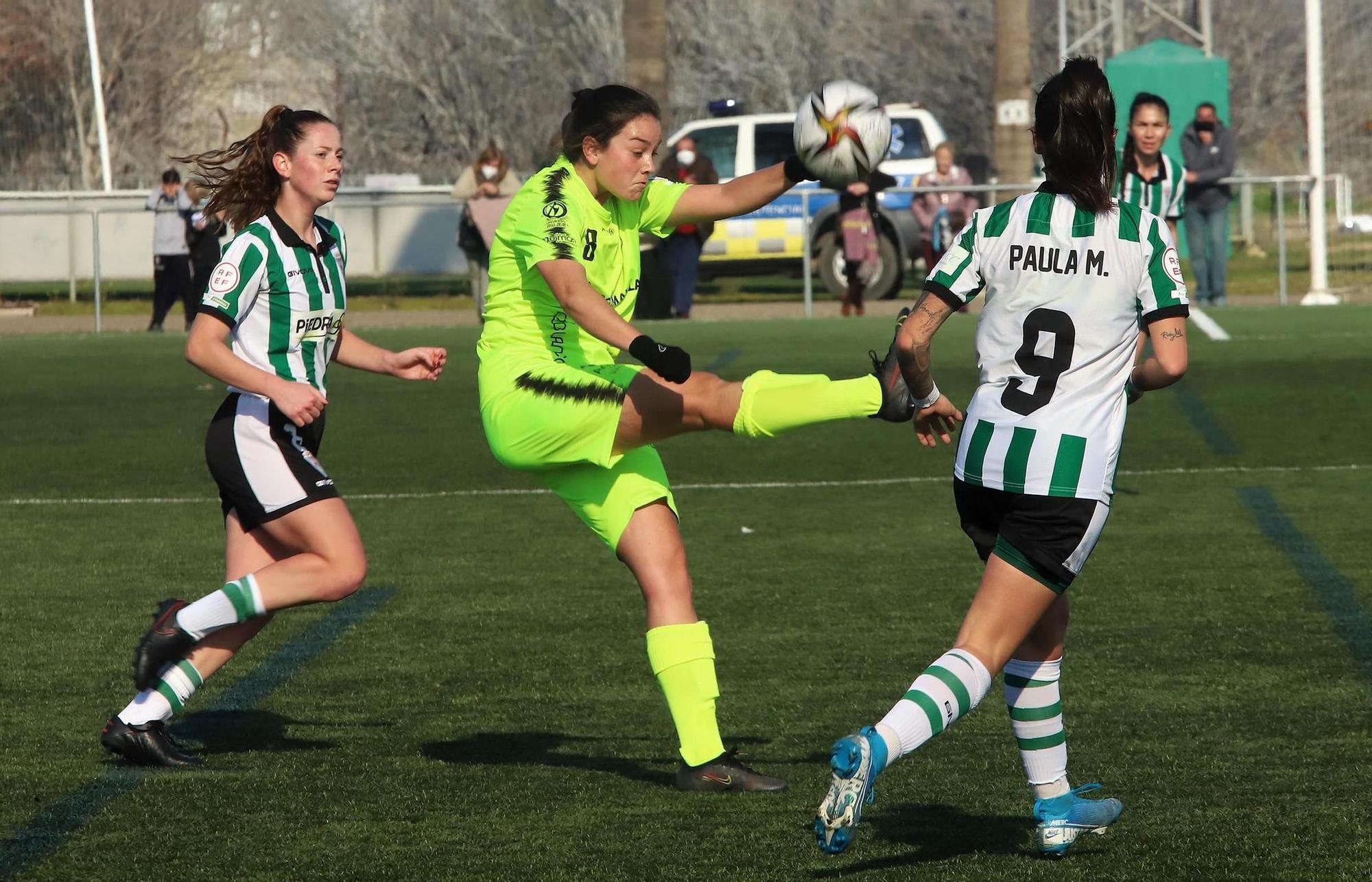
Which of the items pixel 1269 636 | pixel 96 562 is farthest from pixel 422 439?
pixel 1269 636

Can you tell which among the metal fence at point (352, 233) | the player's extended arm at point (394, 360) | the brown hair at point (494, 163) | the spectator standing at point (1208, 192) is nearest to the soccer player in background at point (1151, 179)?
the player's extended arm at point (394, 360)

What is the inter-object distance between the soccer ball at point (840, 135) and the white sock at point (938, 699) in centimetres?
166

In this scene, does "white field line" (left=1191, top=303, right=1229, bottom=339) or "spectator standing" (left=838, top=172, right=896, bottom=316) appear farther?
"spectator standing" (left=838, top=172, right=896, bottom=316)

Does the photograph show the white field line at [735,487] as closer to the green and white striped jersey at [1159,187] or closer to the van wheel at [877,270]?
the green and white striped jersey at [1159,187]

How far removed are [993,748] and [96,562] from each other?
467 centimetres

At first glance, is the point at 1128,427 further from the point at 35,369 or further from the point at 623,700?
the point at 35,369

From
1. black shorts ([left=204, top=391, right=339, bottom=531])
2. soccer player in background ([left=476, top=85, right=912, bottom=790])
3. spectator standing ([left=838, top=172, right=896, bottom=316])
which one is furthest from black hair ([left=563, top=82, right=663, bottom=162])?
spectator standing ([left=838, top=172, right=896, bottom=316])

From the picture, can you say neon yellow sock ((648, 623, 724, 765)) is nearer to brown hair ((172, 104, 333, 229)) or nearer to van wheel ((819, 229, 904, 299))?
brown hair ((172, 104, 333, 229))

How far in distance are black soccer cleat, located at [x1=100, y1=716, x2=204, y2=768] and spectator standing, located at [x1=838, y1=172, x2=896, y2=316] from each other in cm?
1630

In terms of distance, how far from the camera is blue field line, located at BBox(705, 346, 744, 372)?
16.3 meters

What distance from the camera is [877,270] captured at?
2339 cm

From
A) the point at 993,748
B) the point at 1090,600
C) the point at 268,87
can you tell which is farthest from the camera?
the point at 268,87

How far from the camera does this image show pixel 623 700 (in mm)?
6039

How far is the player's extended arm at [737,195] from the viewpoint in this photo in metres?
5.34
